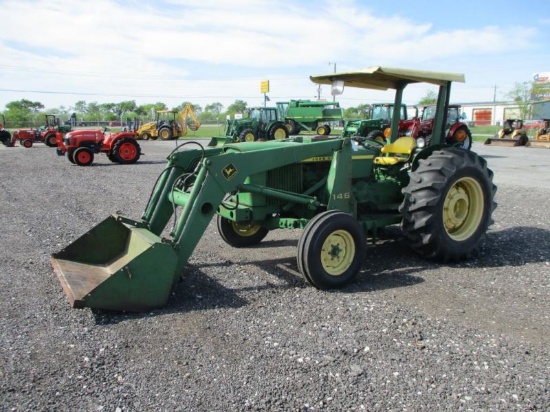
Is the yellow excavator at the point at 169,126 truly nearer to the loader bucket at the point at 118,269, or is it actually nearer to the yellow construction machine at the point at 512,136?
the yellow construction machine at the point at 512,136

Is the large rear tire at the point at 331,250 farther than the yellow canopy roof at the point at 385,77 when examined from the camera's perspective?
No

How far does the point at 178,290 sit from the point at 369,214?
2533mm

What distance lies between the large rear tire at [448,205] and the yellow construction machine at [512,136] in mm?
22692

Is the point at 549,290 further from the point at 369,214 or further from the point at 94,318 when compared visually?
the point at 94,318

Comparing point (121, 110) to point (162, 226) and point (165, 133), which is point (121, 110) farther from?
point (162, 226)

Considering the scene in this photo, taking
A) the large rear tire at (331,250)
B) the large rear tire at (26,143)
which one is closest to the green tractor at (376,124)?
the large rear tire at (331,250)

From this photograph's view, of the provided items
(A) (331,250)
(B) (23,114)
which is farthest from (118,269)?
(B) (23,114)

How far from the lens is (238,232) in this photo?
630 cm

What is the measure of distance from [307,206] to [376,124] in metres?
17.7

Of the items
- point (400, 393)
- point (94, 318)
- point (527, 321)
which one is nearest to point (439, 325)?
point (527, 321)

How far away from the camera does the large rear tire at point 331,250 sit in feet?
15.1

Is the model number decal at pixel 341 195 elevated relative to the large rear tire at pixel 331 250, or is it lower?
elevated

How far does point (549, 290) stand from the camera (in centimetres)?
480

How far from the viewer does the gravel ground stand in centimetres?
296
